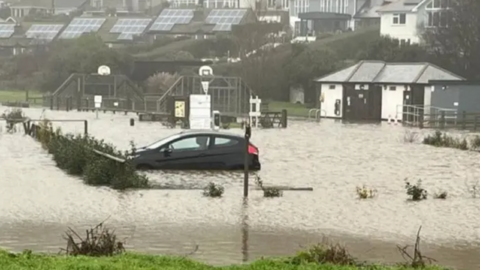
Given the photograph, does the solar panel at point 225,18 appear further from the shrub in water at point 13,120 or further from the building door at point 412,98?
the shrub in water at point 13,120

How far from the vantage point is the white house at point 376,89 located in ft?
219

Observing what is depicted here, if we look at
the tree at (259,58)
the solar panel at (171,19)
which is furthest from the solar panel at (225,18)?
the tree at (259,58)

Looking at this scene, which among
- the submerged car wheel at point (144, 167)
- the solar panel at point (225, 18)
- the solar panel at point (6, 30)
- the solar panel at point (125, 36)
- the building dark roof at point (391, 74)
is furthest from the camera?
the solar panel at point (6, 30)

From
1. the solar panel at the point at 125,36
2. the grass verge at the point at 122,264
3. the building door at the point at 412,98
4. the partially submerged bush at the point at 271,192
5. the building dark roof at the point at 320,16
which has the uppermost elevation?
the building dark roof at the point at 320,16

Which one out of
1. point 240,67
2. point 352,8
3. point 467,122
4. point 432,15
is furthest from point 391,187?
point 352,8

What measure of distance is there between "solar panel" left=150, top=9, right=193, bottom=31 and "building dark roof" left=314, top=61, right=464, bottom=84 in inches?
2224

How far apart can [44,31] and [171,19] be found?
15911mm

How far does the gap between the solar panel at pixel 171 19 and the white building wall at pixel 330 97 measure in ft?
183

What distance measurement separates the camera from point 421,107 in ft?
212

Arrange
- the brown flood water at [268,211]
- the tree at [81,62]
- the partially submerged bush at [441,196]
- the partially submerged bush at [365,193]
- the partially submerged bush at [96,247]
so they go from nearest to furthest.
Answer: the partially submerged bush at [96,247] → the brown flood water at [268,211] → the partially submerged bush at [365,193] → the partially submerged bush at [441,196] → the tree at [81,62]

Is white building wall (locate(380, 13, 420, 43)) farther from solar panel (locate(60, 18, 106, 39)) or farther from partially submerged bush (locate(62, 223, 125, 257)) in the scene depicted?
partially submerged bush (locate(62, 223, 125, 257))

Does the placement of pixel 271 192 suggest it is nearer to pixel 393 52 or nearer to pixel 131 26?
pixel 393 52

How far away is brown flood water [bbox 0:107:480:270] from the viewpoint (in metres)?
15.4

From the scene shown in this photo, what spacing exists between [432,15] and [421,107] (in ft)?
112
